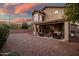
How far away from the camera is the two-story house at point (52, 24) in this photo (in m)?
4.46

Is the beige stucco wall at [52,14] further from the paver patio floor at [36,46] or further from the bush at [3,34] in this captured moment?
the bush at [3,34]

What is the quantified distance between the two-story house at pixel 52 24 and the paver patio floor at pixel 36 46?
13 cm

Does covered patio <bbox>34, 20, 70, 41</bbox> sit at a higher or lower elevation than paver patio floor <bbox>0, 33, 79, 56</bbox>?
higher

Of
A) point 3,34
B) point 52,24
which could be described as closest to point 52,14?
point 52,24

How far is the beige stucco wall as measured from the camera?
177 inches

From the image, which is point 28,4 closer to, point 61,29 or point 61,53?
point 61,29

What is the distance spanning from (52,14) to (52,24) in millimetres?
195

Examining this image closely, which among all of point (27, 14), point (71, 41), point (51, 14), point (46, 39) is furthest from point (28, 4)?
point (71, 41)

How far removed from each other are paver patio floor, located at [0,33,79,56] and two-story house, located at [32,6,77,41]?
132mm

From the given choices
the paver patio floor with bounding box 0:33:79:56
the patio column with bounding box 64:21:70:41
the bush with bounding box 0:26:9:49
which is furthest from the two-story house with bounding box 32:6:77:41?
the bush with bounding box 0:26:9:49

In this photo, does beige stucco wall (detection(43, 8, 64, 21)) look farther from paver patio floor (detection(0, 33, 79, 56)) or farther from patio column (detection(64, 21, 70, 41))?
paver patio floor (detection(0, 33, 79, 56))

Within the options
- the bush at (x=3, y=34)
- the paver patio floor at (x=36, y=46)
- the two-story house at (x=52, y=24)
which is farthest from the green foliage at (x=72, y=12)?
the bush at (x=3, y=34)

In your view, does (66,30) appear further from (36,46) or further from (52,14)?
(36,46)

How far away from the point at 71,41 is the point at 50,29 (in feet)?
1.51
